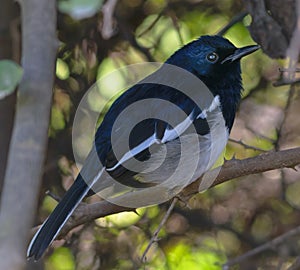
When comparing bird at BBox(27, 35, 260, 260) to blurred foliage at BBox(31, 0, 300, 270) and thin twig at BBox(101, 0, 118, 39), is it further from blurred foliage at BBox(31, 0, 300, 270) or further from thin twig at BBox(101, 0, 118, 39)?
blurred foliage at BBox(31, 0, 300, 270)

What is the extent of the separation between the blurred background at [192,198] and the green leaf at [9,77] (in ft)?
7.32

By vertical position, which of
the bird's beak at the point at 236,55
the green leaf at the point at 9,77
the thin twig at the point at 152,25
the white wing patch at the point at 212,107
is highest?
the green leaf at the point at 9,77

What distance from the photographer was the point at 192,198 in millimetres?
4211

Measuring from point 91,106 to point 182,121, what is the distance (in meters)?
0.99

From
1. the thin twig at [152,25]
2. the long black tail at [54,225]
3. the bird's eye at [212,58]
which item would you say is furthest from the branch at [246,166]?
the thin twig at [152,25]

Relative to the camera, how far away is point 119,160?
11.0 feet

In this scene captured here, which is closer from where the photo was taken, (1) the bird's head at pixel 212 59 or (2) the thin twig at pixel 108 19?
(1) the bird's head at pixel 212 59

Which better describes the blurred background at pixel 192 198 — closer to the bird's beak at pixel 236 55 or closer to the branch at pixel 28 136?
the bird's beak at pixel 236 55

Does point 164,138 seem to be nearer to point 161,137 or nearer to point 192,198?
point 161,137

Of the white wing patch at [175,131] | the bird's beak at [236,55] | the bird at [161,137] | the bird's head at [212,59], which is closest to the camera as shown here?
the bird at [161,137]

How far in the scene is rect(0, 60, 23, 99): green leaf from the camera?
1871 millimetres

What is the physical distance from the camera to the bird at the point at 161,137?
3.30 metres

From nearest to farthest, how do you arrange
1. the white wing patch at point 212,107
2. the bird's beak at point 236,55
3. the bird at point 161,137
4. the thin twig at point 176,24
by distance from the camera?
the bird at point 161,137 < the white wing patch at point 212,107 < the bird's beak at point 236,55 < the thin twig at point 176,24

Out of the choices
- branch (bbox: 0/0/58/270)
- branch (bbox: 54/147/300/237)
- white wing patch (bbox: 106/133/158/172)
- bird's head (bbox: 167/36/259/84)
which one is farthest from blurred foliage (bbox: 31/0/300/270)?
branch (bbox: 0/0/58/270)
